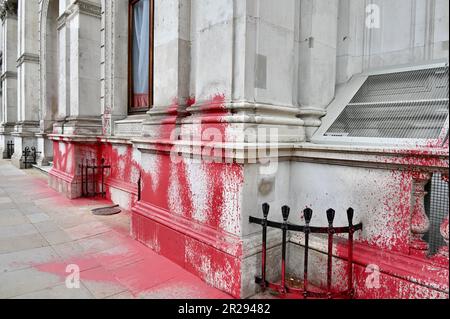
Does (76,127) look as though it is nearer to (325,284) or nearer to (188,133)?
(188,133)

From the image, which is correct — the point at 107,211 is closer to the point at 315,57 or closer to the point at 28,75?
the point at 315,57

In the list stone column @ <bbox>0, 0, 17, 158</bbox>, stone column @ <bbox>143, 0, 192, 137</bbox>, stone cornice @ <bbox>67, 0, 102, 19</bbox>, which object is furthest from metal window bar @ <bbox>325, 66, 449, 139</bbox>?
stone column @ <bbox>0, 0, 17, 158</bbox>

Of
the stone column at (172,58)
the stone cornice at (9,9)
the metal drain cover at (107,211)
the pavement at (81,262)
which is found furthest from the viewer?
the stone cornice at (9,9)

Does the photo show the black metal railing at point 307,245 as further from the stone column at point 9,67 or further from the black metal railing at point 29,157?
the stone column at point 9,67

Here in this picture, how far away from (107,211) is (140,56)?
3218 mm

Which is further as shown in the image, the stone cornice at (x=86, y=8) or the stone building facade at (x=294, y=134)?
the stone cornice at (x=86, y=8)

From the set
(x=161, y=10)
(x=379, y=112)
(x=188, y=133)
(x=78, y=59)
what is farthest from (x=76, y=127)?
(x=379, y=112)

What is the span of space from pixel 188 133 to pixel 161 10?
68.7 inches

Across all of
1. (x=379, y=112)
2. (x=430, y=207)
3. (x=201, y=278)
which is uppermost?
(x=379, y=112)

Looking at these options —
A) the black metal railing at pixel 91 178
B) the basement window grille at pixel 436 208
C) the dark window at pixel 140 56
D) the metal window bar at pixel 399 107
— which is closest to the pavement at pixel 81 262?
the black metal railing at pixel 91 178

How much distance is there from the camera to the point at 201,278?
3.33m

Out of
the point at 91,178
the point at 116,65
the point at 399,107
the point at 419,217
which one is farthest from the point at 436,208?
the point at 91,178

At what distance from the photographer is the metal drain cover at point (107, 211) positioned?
5944mm

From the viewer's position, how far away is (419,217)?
2514 mm
